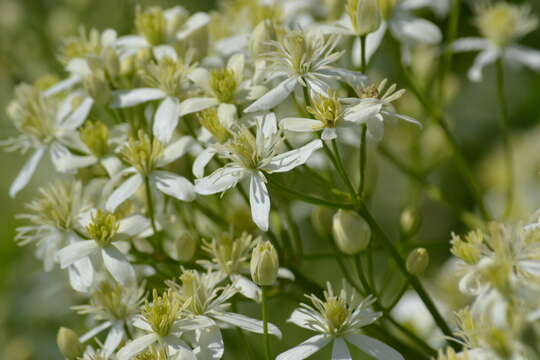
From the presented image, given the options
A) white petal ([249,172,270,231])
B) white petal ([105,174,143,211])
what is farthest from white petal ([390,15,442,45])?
white petal ([105,174,143,211])

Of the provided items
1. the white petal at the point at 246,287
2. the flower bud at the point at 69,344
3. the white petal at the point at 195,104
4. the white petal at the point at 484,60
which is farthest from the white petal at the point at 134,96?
the white petal at the point at 484,60

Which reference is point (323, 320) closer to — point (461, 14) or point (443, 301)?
point (443, 301)

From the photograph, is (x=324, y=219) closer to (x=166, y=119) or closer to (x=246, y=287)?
(x=246, y=287)

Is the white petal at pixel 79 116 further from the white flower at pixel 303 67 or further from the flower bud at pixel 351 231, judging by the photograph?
the flower bud at pixel 351 231

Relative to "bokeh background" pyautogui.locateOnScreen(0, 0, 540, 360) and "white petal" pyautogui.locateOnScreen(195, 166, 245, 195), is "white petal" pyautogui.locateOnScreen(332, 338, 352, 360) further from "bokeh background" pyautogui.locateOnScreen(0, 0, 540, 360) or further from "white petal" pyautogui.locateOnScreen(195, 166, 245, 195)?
"bokeh background" pyautogui.locateOnScreen(0, 0, 540, 360)

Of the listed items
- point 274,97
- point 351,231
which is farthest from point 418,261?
point 274,97

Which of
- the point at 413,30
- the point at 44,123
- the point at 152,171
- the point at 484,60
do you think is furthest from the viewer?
the point at 484,60
